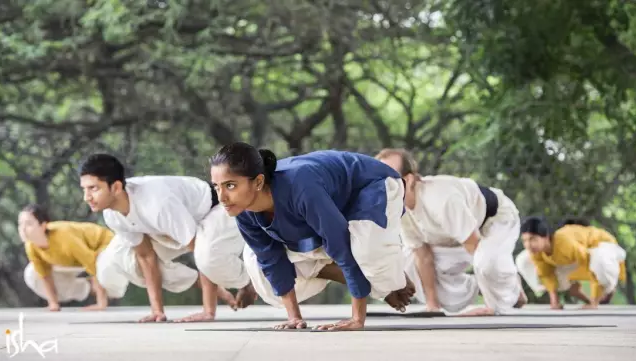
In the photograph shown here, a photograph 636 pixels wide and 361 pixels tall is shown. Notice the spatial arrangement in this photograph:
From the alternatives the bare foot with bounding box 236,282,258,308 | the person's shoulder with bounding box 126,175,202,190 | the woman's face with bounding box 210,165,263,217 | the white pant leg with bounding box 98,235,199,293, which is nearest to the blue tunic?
the woman's face with bounding box 210,165,263,217

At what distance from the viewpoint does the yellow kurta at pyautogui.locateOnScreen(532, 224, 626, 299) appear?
10.6 metres

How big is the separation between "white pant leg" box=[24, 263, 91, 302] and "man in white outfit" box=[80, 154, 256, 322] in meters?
2.80

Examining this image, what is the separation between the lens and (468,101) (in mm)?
17734

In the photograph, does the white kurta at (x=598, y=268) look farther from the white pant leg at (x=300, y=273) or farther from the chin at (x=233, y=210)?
the chin at (x=233, y=210)

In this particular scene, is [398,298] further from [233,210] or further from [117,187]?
[117,187]

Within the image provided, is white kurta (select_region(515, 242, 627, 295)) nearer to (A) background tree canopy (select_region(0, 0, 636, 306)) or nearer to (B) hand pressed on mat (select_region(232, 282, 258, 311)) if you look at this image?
(A) background tree canopy (select_region(0, 0, 636, 306))

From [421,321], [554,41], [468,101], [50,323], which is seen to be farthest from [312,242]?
[468,101]

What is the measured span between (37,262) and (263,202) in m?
5.52

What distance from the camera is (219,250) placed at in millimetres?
7906

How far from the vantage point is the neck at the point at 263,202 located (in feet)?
18.5

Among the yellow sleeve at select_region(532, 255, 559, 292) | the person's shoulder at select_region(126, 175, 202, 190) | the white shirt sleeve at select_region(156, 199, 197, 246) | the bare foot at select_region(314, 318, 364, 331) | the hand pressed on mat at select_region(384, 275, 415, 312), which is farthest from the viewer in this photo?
the yellow sleeve at select_region(532, 255, 559, 292)

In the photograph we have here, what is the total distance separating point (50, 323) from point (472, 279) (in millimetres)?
2927

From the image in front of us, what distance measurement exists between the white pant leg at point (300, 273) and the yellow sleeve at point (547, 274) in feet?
14.8

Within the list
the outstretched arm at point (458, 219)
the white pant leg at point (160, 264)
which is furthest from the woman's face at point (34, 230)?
the outstretched arm at point (458, 219)
